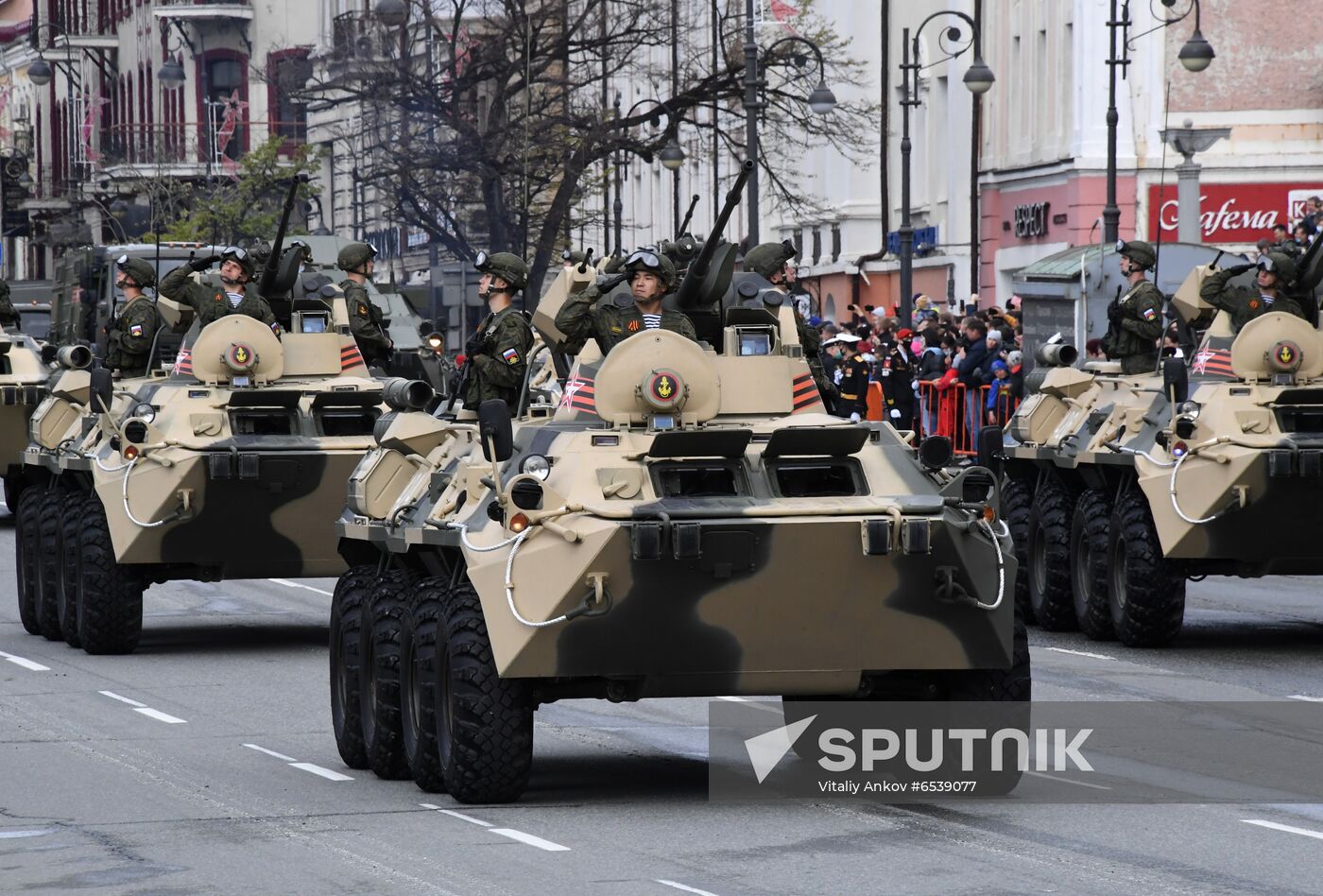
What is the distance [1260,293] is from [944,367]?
1180cm

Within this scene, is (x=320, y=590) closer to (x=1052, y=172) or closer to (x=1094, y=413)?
(x=1094, y=413)

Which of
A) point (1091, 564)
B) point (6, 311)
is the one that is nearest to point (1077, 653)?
point (1091, 564)

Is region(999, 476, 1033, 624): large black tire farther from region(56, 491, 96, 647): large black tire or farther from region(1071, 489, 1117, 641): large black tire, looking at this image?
region(56, 491, 96, 647): large black tire

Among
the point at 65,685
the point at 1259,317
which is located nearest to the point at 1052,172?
the point at 1259,317

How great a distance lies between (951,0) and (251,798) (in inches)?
1338

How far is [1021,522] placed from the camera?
2069cm

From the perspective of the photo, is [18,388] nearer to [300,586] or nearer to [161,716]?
[300,586]

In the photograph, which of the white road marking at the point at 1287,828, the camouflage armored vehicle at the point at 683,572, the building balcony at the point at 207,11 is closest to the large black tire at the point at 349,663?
the camouflage armored vehicle at the point at 683,572

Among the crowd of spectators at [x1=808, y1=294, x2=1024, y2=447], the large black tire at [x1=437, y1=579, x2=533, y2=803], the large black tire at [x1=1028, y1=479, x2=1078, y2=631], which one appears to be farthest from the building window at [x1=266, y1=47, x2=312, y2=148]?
the large black tire at [x1=437, y1=579, x2=533, y2=803]

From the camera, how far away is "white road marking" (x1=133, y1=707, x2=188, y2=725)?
15102mm

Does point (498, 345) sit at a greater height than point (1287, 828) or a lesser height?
greater

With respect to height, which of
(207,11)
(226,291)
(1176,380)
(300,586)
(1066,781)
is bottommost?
(300,586)

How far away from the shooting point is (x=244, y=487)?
18.0 metres

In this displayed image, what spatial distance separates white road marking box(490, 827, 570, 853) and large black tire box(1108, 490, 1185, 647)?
24.9ft
